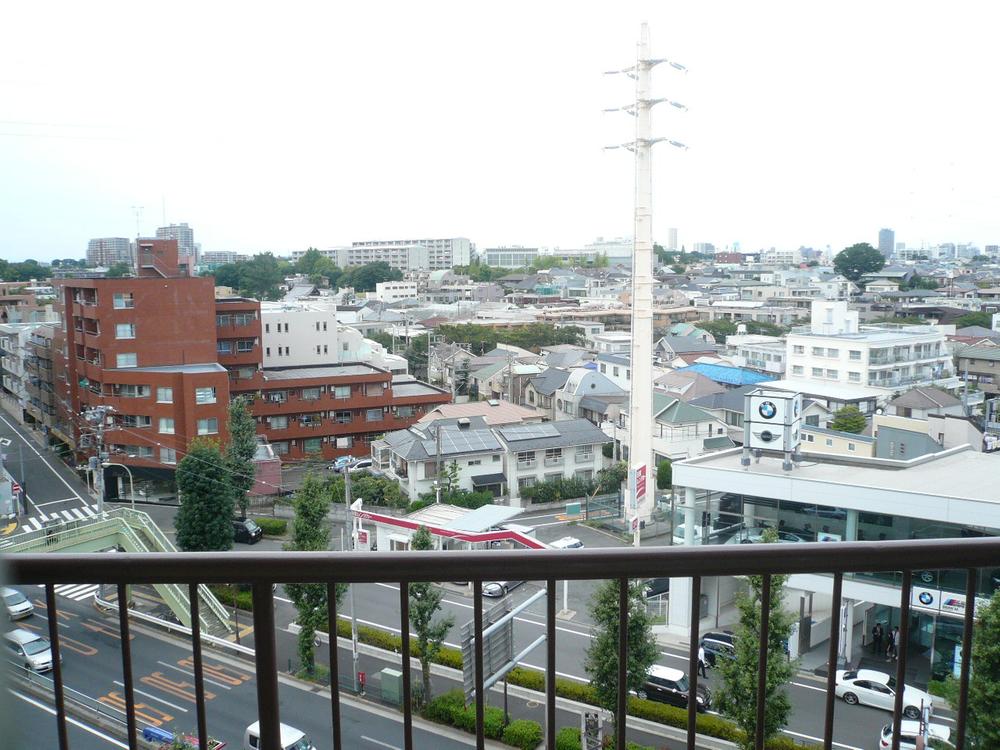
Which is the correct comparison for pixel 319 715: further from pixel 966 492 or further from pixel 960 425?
pixel 960 425

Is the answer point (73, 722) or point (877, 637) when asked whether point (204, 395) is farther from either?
point (73, 722)

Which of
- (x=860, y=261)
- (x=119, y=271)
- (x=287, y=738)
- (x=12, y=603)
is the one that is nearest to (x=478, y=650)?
(x=287, y=738)

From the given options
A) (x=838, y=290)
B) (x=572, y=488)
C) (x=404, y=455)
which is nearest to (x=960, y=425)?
(x=572, y=488)

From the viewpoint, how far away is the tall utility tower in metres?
6.90

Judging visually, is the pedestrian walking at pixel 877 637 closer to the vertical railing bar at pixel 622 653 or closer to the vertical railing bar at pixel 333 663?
the vertical railing bar at pixel 622 653

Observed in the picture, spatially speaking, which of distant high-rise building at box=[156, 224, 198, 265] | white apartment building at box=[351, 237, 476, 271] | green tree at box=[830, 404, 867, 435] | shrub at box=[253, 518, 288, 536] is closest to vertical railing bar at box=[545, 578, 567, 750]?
shrub at box=[253, 518, 288, 536]

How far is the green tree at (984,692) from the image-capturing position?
0.65 meters

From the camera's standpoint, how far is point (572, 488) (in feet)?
24.5

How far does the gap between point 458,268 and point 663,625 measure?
26.5 m

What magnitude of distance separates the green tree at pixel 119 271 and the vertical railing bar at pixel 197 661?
7.56m

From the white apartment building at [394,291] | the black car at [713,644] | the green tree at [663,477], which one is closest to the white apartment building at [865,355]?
the green tree at [663,477]

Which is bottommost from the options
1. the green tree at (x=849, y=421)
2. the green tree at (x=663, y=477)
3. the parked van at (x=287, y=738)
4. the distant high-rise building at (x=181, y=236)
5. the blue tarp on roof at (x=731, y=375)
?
the green tree at (x=663, y=477)

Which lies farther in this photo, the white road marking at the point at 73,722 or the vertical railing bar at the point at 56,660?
the vertical railing bar at the point at 56,660

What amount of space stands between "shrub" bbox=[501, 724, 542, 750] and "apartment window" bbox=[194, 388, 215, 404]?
584 cm
